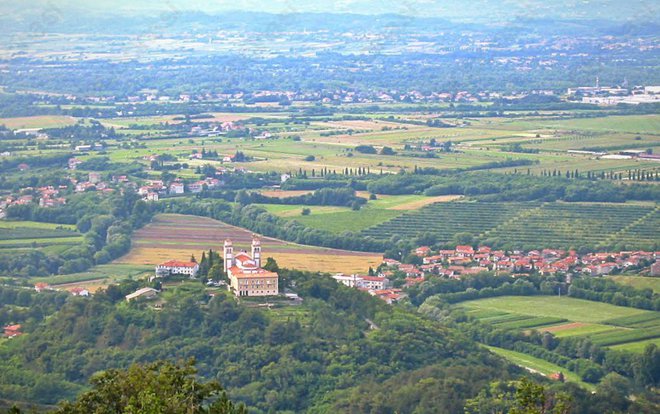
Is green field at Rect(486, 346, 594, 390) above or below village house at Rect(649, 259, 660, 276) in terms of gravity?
below

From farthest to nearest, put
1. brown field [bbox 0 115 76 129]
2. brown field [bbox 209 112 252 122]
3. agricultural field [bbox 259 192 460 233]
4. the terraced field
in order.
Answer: brown field [bbox 209 112 252 122] → brown field [bbox 0 115 76 129] → agricultural field [bbox 259 192 460 233] → the terraced field

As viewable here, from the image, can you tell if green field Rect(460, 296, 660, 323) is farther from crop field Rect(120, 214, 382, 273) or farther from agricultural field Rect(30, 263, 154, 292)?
agricultural field Rect(30, 263, 154, 292)

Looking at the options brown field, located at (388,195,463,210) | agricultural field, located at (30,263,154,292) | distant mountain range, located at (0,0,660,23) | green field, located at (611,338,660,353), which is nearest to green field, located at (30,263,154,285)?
agricultural field, located at (30,263,154,292)

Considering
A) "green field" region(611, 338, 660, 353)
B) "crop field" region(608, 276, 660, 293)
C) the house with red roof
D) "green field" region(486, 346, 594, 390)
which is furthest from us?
the house with red roof

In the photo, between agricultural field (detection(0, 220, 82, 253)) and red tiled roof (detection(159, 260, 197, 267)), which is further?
agricultural field (detection(0, 220, 82, 253))

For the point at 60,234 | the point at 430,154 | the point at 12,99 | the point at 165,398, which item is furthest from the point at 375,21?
the point at 165,398

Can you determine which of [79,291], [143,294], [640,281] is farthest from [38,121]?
[640,281]

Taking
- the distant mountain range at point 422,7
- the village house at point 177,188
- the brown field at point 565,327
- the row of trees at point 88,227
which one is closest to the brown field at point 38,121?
the village house at point 177,188

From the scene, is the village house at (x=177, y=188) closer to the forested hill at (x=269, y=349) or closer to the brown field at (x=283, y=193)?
the brown field at (x=283, y=193)

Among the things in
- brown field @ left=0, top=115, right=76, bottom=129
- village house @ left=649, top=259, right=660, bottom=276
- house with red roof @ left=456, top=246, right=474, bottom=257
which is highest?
brown field @ left=0, top=115, right=76, bottom=129
